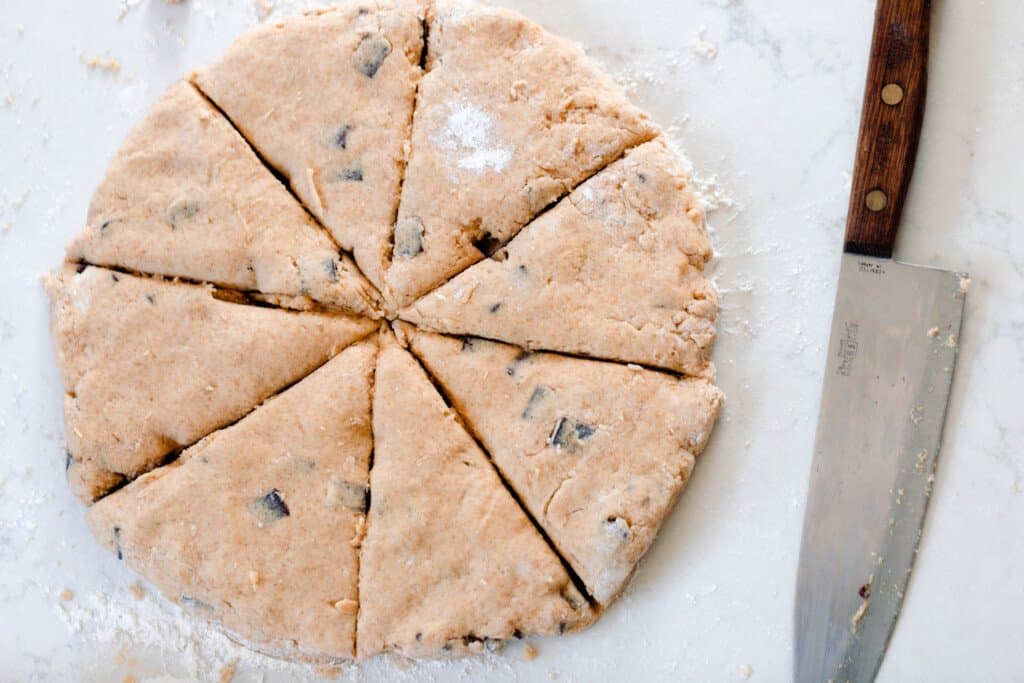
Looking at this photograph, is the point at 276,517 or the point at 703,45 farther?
the point at 703,45

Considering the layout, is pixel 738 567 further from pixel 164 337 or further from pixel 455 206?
pixel 164 337

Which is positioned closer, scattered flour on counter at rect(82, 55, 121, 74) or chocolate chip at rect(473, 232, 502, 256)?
chocolate chip at rect(473, 232, 502, 256)

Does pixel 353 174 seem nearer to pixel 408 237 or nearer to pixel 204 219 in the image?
pixel 408 237

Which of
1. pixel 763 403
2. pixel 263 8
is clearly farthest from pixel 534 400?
pixel 263 8

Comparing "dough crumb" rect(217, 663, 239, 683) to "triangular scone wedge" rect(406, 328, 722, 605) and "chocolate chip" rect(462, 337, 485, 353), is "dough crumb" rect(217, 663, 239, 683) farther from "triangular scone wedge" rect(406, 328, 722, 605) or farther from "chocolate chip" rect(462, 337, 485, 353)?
"chocolate chip" rect(462, 337, 485, 353)

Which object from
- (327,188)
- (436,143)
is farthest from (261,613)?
(436,143)

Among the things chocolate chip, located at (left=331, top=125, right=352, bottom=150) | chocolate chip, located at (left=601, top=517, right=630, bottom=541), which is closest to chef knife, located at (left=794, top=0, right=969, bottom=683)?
chocolate chip, located at (left=601, top=517, right=630, bottom=541)

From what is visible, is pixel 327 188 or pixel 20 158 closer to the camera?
pixel 327 188
